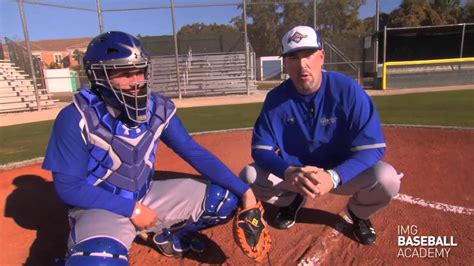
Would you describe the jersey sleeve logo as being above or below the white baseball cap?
below

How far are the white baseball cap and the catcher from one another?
1.00 meters

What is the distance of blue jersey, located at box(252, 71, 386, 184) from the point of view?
300cm

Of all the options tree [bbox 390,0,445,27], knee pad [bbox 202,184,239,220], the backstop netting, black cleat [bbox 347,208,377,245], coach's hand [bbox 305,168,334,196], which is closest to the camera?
coach's hand [bbox 305,168,334,196]

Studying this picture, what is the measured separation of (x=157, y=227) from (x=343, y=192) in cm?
154

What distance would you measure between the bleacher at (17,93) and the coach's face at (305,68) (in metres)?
15.0

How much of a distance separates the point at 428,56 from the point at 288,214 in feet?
75.0

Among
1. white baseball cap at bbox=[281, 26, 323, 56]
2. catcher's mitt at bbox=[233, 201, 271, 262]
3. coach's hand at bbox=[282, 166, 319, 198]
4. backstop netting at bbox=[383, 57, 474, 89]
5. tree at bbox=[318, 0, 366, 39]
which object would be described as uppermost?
tree at bbox=[318, 0, 366, 39]

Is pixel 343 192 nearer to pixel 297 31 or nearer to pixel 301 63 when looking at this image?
pixel 301 63

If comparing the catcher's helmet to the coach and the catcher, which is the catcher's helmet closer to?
the catcher

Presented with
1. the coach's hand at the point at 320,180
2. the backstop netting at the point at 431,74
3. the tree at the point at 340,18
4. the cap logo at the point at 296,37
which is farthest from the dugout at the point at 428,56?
the coach's hand at the point at 320,180

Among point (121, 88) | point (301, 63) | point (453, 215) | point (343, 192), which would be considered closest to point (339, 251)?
point (343, 192)

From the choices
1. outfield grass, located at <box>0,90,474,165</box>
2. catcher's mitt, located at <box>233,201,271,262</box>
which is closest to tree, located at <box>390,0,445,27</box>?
outfield grass, located at <box>0,90,474,165</box>

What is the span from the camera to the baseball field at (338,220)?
299cm

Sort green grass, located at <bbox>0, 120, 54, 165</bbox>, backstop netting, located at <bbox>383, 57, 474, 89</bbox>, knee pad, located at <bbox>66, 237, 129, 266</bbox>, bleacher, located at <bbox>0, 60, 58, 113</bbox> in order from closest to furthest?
knee pad, located at <bbox>66, 237, 129, 266</bbox> < green grass, located at <bbox>0, 120, 54, 165</bbox> < bleacher, located at <bbox>0, 60, 58, 113</bbox> < backstop netting, located at <bbox>383, 57, 474, 89</bbox>
